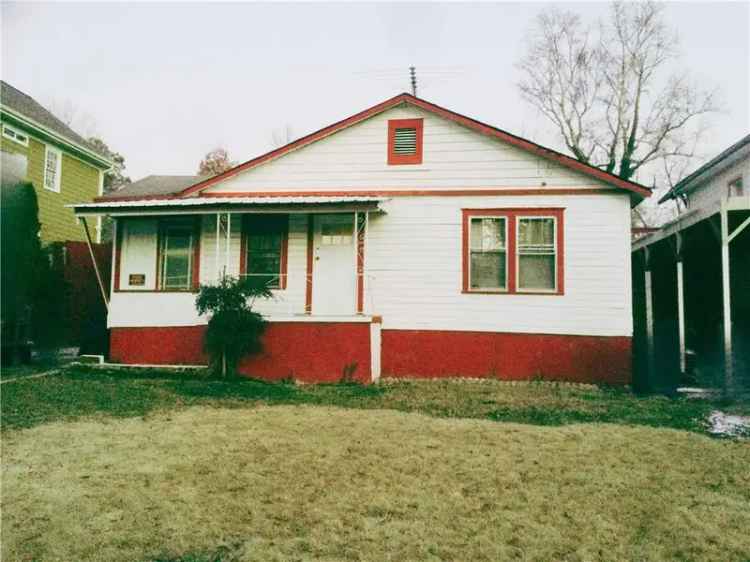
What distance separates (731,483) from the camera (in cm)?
511

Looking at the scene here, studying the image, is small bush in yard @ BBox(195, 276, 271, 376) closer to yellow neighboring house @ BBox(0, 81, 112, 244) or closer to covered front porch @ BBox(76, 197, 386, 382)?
covered front porch @ BBox(76, 197, 386, 382)

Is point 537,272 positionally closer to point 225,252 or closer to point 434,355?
point 434,355

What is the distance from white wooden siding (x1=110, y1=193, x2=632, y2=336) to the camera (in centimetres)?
1108

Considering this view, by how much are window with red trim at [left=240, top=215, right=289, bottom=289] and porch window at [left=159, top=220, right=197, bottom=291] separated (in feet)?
3.96

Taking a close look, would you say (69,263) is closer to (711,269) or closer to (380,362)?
(380,362)

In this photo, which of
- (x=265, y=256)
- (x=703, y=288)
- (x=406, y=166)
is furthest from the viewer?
(x=703, y=288)

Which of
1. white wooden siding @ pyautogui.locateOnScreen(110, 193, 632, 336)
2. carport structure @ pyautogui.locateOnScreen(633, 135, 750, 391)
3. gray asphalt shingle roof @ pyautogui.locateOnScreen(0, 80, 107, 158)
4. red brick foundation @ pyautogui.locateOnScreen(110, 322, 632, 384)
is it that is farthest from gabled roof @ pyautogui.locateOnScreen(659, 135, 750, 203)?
gray asphalt shingle roof @ pyautogui.locateOnScreen(0, 80, 107, 158)

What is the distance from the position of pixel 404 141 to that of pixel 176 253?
5430 millimetres

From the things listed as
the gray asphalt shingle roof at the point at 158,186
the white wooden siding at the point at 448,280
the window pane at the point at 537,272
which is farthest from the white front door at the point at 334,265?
the gray asphalt shingle roof at the point at 158,186

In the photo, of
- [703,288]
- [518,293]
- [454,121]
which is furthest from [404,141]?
[703,288]

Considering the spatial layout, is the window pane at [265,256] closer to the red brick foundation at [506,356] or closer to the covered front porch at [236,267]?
the covered front porch at [236,267]

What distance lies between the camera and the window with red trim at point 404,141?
12094 mm

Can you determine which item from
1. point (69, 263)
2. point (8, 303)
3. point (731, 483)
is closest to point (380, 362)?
point (731, 483)

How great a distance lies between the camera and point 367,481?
16.9 ft
